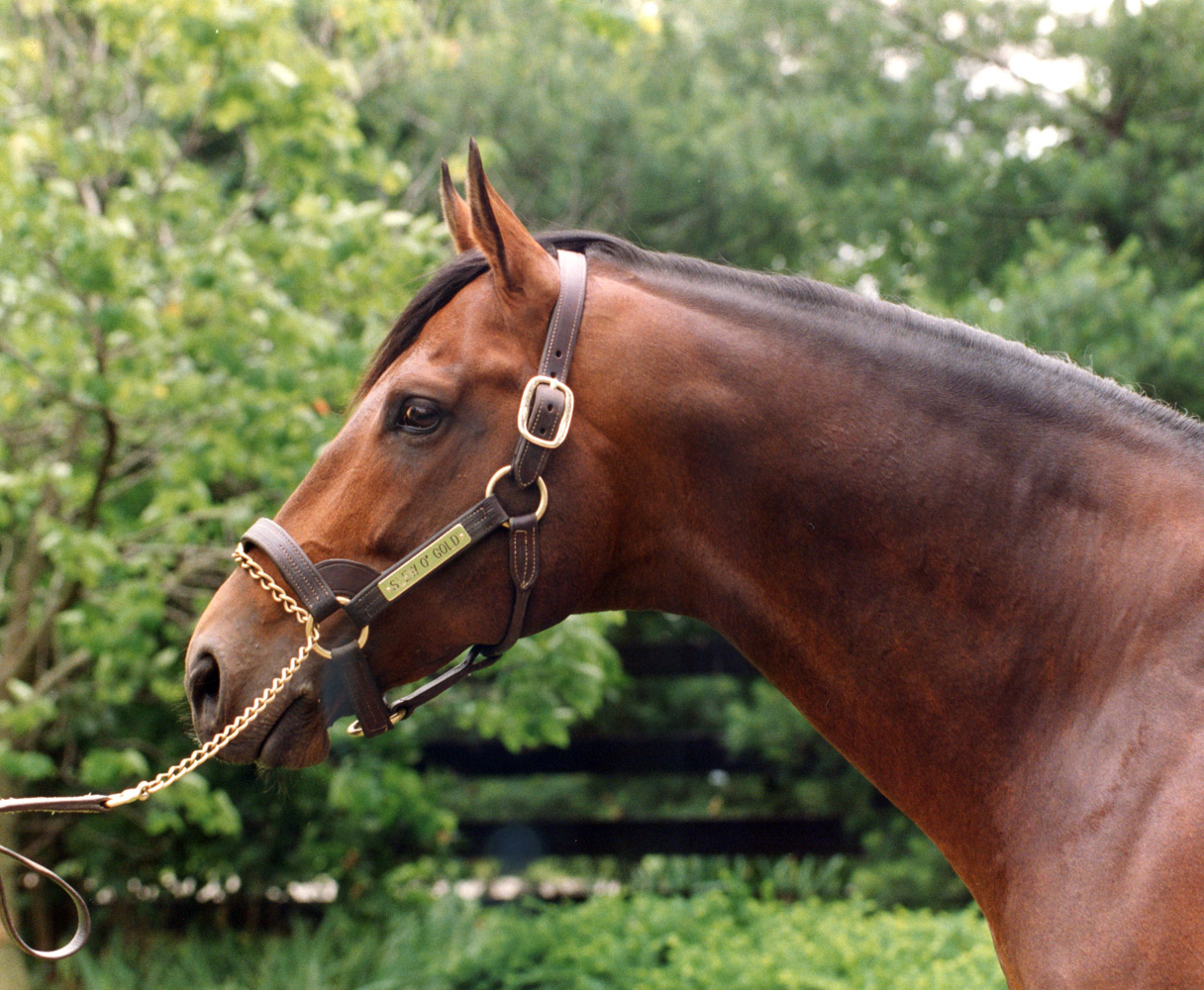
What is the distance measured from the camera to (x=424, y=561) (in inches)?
66.0

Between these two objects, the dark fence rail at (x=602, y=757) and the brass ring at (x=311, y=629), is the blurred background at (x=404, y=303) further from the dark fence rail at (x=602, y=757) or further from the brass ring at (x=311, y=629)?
the brass ring at (x=311, y=629)

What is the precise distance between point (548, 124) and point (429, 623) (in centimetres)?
633

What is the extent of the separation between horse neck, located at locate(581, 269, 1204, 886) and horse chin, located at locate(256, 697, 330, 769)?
61 cm

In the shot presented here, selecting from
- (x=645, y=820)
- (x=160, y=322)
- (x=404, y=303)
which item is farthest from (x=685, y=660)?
(x=160, y=322)

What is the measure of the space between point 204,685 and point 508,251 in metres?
0.94

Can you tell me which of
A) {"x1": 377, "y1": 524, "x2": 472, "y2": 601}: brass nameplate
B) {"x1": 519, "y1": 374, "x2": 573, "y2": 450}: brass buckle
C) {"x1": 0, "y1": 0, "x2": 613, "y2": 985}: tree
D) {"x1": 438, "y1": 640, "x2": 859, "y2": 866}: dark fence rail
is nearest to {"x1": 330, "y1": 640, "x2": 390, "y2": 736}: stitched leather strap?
{"x1": 377, "y1": 524, "x2": 472, "y2": 601}: brass nameplate

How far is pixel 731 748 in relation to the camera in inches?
276

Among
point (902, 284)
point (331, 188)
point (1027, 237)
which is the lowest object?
point (331, 188)

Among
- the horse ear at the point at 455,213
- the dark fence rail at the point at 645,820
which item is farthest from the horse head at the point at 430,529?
the dark fence rail at the point at 645,820

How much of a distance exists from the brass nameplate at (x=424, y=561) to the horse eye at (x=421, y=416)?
0.19m

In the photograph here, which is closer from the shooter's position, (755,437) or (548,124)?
(755,437)

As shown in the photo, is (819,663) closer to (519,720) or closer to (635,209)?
(519,720)

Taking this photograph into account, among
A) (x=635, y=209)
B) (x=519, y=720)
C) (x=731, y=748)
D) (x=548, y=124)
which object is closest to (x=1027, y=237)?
(x=635, y=209)

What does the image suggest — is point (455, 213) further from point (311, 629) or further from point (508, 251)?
point (311, 629)
